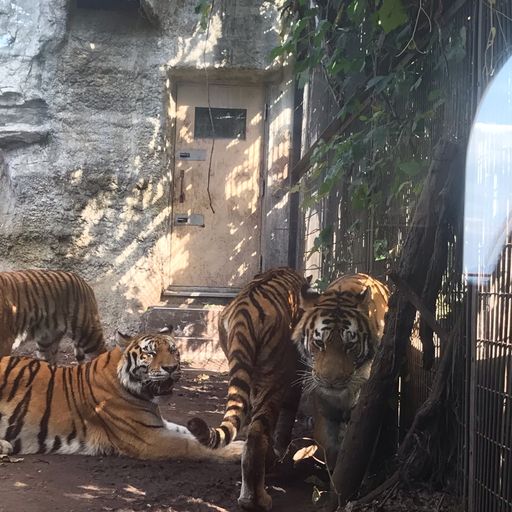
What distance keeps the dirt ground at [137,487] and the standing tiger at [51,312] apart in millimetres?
2002

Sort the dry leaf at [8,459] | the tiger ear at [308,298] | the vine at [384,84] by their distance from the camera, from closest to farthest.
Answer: the vine at [384,84], the tiger ear at [308,298], the dry leaf at [8,459]

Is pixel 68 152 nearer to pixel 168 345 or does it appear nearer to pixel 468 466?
pixel 168 345

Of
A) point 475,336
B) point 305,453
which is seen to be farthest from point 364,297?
point 475,336

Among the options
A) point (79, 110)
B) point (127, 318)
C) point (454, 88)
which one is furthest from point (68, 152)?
point (454, 88)

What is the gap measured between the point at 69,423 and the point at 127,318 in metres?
3.66

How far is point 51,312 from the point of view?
6305mm

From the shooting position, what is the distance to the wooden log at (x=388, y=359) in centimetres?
303

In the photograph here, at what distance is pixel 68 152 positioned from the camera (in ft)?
26.9

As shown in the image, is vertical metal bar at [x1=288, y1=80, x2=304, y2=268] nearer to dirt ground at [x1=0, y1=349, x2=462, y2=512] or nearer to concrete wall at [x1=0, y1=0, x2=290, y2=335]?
concrete wall at [x1=0, y1=0, x2=290, y2=335]

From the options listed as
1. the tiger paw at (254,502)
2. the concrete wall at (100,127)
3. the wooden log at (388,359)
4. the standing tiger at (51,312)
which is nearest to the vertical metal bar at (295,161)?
the concrete wall at (100,127)

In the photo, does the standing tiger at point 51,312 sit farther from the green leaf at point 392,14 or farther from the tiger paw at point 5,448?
the green leaf at point 392,14

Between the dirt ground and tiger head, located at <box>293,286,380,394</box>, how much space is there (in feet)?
1.88

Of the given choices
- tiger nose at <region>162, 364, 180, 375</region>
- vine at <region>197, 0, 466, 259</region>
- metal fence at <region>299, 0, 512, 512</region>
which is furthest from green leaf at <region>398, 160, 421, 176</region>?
tiger nose at <region>162, 364, 180, 375</region>

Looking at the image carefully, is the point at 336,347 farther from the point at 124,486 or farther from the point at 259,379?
the point at 124,486
